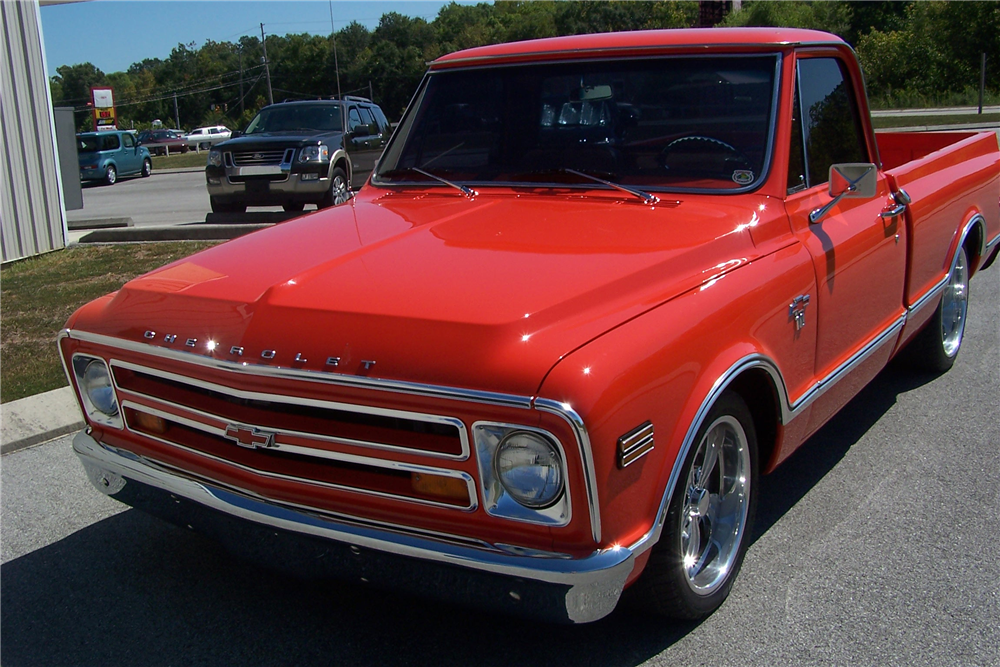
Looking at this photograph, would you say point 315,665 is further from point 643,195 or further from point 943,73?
point 943,73

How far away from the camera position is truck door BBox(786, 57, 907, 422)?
3.33 m

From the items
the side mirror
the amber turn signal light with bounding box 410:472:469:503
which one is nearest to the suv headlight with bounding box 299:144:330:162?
the side mirror

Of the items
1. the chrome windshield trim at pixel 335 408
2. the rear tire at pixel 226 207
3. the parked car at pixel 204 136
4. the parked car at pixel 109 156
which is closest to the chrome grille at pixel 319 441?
the chrome windshield trim at pixel 335 408

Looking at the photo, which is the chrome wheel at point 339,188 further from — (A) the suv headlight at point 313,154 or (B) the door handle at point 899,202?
(B) the door handle at point 899,202

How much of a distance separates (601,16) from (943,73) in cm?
3796

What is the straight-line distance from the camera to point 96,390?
2.95 m

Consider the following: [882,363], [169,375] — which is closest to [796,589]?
[882,363]

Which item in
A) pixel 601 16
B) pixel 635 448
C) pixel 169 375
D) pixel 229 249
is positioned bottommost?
pixel 635 448

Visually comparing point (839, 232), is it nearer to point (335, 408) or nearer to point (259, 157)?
point (335, 408)

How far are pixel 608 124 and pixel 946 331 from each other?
114 inches

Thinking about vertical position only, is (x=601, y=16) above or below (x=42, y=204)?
above

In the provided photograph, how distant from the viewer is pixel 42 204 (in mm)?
9906

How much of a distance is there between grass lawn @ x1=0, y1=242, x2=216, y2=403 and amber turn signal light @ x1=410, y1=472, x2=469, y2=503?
3.67 m

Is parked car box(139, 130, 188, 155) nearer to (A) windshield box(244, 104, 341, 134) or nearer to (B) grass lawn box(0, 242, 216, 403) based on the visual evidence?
(A) windshield box(244, 104, 341, 134)
